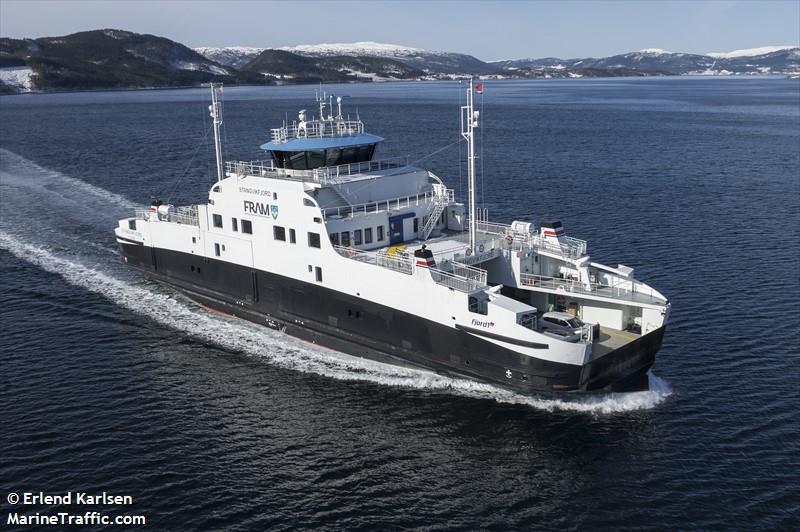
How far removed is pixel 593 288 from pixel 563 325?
2833 millimetres

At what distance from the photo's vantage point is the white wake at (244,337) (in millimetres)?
29016

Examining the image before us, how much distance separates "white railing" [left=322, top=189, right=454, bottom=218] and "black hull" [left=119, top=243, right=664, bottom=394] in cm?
359

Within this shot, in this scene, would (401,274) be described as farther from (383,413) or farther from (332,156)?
(332,156)

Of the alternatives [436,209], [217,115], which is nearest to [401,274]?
[436,209]

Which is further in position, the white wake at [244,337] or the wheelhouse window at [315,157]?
the wheelhouse window at [315,157]

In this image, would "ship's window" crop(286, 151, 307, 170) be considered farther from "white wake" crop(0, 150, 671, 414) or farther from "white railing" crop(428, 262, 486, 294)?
"white railing" crop(428, 262, 486, 294)

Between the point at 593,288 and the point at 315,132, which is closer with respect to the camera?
the point at 593,288

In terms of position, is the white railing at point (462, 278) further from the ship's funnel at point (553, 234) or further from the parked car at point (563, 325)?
the ship's funnel at point (553, 234)

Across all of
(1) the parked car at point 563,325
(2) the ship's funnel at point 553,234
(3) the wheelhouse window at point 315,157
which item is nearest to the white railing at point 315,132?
(3) the wheelhouse window at point 315,157

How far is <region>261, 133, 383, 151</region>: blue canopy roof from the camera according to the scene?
36.5m

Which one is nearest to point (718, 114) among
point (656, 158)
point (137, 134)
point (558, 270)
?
point (656, 158)

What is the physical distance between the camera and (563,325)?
30.7m

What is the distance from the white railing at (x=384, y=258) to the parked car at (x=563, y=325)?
19.8 feet

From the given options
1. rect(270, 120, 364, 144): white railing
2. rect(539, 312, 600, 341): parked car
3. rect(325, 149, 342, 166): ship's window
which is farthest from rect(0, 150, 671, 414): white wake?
rect(270, 120, 364, 144): white railing
